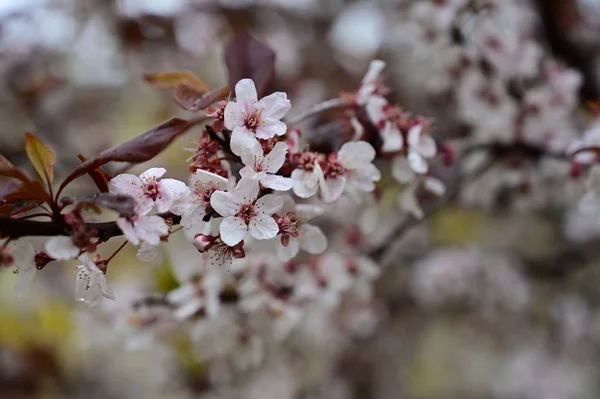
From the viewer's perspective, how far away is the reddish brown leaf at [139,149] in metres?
0.77

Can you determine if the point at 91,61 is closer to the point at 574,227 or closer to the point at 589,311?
the point at 574,227

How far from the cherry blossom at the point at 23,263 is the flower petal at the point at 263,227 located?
0.98 ft

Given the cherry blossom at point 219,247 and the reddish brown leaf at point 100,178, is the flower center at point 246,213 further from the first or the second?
the reddish brown leaf at point 100,178

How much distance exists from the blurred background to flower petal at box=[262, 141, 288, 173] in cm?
79

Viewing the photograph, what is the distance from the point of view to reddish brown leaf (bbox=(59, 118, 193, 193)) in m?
0.77

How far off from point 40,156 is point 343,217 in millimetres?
1523

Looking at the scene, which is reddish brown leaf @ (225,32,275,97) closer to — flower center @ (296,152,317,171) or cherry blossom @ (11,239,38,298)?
flower center @ (296,152,317,171)

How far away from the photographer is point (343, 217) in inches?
87.4

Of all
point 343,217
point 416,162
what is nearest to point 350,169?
point 416,162

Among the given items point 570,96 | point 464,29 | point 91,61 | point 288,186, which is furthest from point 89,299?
point 91,61

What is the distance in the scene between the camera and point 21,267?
78 cm

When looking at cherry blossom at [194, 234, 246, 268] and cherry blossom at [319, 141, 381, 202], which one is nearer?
cherry blossom at [194, 234, 246, 268]

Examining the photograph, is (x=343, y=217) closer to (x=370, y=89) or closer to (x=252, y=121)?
(x=370, y=89)

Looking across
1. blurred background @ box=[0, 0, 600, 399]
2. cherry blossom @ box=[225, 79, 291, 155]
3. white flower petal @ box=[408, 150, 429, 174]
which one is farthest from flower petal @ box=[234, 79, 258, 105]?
blurred background @ box=[0, 0, 600, 399]
